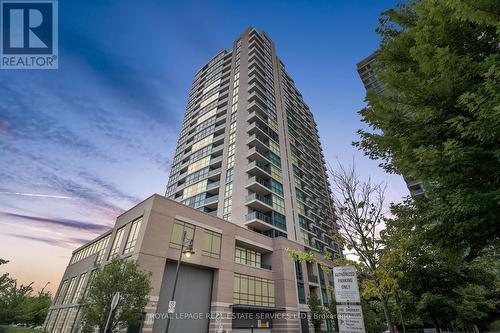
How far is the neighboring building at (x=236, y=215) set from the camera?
22344 millimetres

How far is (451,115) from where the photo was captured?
5793 millimetres

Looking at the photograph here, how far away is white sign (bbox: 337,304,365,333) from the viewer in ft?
20.8

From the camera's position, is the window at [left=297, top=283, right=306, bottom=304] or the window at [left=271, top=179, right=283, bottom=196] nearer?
the window at [left=297, top=283, right=306, bottom=304]

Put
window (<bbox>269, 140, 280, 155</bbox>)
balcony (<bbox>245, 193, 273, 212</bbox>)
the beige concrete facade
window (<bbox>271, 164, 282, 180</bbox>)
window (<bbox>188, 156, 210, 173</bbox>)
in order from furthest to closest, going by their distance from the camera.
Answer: window (<bbox>188, 156, 210, 173</bbox>) → window (<bbox>269, 140, 280, 155</bbox>) → window (<bbox>271, 164, 282, 180</bbox>) → balcony (<bbox>245, 193, 273, 212</bbox>) → the beige concrete facade

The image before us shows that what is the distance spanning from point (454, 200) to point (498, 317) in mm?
43893

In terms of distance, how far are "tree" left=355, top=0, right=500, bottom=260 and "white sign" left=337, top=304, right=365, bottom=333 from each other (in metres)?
2.97

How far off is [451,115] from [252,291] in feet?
87.4

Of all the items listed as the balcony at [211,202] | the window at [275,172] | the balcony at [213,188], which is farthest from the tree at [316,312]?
the balcony at [213,188]

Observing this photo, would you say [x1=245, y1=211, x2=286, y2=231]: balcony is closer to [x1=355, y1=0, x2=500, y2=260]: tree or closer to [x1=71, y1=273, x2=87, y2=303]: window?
[x1=71, y1=273, x2=87, y2=303]: window

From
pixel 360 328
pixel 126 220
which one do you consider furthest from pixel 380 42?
pixel 126 220

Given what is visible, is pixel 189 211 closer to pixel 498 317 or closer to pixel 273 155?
pixel 273 155

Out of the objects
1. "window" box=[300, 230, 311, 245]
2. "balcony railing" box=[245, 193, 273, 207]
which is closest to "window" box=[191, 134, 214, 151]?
"balcony railing" box=[245, 193, 273, 207]

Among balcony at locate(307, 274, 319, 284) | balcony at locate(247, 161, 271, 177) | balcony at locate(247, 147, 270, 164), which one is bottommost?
balcony at locate(307, 274, 319, 284)

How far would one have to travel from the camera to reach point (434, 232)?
6.68 metres
